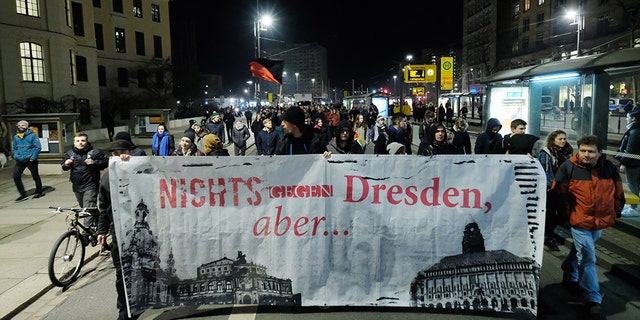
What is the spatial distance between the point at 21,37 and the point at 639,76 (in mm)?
28640

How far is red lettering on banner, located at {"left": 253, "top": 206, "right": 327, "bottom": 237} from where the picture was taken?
457cm

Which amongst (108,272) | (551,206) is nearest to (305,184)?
(551,206)

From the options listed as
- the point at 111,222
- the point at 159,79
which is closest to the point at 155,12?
the point at 159,79

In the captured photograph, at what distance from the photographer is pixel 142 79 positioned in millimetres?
46844

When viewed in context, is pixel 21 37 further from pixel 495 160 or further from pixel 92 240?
pixel 495 160

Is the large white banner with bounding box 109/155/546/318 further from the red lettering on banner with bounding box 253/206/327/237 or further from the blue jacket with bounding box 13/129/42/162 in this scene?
the blue jacket with bounding box 13/129/42/162

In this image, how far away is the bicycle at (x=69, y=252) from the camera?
230 inches

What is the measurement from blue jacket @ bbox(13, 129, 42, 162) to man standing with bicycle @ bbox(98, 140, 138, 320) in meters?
7.34

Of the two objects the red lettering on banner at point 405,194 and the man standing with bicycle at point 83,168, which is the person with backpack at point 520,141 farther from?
the man standing with bicycle at point 83,168

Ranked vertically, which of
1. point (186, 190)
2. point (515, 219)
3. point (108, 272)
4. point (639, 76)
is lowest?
point (108, 272)

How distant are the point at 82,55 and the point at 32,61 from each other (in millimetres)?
7863

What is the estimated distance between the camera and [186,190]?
463 cm

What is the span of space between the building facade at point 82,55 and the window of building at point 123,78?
0.09 meters

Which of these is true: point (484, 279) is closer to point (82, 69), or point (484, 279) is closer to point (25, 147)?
point (25, 147)
